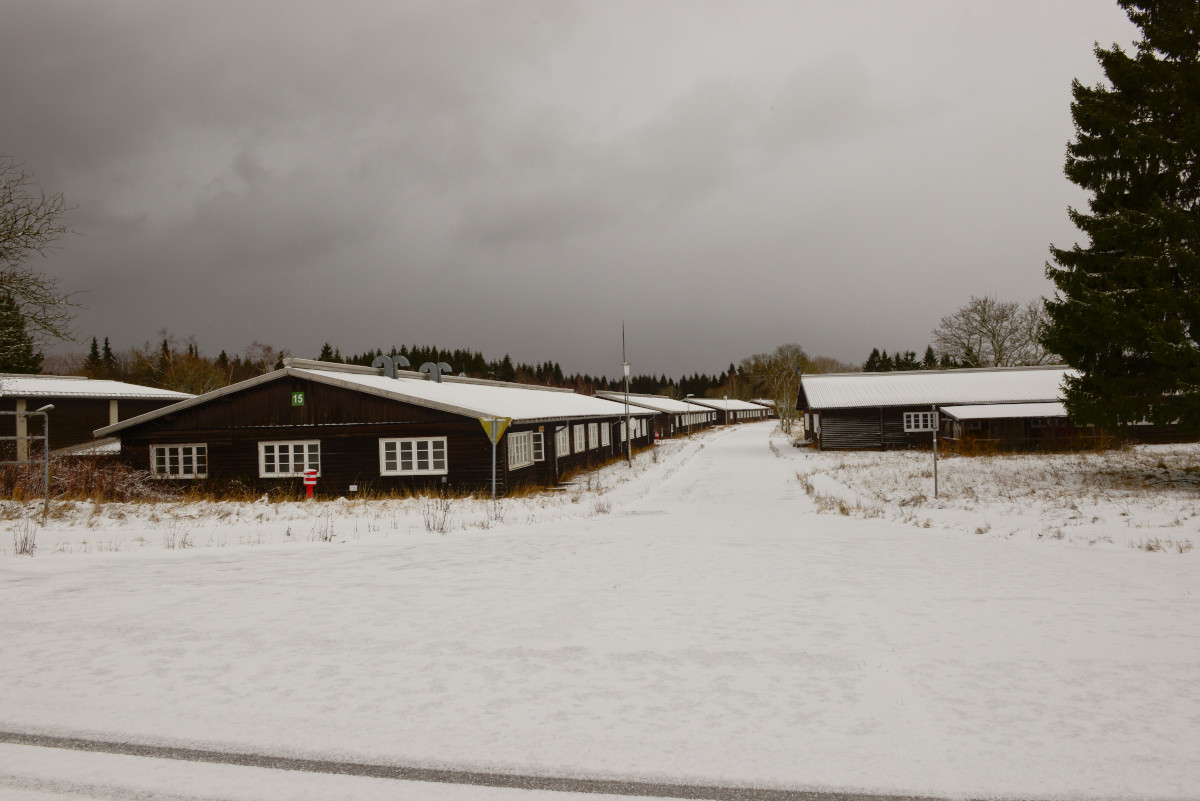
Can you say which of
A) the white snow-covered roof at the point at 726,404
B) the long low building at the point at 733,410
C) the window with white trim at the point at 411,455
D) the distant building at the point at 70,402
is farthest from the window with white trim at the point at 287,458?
the white snow-covered roof at the point at 726,404

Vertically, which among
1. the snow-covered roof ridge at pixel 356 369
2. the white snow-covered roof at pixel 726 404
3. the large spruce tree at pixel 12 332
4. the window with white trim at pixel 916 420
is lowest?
the window with white trim at pixel 916 420

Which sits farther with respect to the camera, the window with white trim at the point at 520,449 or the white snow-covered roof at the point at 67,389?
the white snow-covered roof at the point at 67,389

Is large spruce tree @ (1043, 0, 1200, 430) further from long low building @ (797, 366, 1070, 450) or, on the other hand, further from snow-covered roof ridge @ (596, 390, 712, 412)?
snow-covered roof ridge @ (596, 390, 712, 412)

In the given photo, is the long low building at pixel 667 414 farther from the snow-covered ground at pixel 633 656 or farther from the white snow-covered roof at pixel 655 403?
the snow-covered ground at pixel 633 656

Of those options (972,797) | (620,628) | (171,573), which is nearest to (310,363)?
(171,573)

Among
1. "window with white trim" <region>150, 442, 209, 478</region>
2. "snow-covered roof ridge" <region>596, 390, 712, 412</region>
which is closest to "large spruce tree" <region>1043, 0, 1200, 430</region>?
"window with white trim" <region>150, 442, 209, 478</region>

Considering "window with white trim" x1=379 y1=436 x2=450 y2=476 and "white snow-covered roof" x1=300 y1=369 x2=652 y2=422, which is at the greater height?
"white snow-covered roof" x1=300 y1=369 x2=652 y2=422

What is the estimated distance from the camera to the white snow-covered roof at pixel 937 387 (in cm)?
4184

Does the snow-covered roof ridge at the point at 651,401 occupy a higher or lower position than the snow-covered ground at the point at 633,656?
higher

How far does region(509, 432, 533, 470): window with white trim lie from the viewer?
2303 centimetres

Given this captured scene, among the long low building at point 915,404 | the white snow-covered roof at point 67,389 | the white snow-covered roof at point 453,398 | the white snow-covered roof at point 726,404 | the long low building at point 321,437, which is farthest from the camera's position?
the white snow-covered roof at point 726,404

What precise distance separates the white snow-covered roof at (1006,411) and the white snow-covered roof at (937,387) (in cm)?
171

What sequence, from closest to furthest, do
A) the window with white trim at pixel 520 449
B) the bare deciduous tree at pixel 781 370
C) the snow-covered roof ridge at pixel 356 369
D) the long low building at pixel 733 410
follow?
1. the snow-covered roof ridge at pixel 356 369
2. the window with white trim at pixel 520 449
3. the bare deciduous tree at pixel 781 370
4. the long low building at pixel 733 410

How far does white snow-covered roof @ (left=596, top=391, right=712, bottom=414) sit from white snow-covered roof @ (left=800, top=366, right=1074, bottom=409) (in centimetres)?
1511
